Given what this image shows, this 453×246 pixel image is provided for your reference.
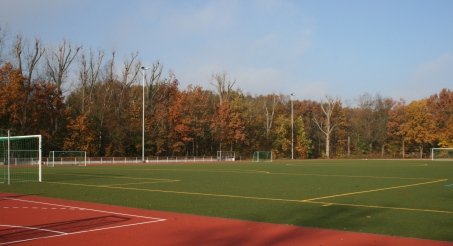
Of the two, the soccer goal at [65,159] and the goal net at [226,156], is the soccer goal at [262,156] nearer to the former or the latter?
the goal net at [226,156]

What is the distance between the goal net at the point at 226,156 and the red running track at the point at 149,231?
64.4 metres

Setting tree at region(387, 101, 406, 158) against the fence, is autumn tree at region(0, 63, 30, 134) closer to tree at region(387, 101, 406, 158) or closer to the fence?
the fence

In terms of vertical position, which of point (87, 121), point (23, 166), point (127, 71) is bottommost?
point (23, 166)

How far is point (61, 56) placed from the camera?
242ft

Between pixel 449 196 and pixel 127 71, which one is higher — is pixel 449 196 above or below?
below

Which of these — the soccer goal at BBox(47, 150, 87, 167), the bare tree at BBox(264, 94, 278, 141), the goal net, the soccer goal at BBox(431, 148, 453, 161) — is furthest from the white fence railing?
the soccer goal at BBox(431, 148, 453, 161)

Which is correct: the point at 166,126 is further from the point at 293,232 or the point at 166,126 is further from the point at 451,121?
the point at 293,232

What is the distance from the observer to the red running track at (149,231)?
10312 millimetres

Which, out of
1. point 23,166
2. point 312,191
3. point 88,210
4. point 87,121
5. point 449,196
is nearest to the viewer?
point 88,210

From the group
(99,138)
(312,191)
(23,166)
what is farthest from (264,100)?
(312,191)

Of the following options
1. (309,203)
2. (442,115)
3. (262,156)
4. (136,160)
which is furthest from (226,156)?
(309,203)

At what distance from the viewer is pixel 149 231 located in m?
11.6

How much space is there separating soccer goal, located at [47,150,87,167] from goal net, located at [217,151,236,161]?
2532cm

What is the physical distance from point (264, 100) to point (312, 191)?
277 ft
